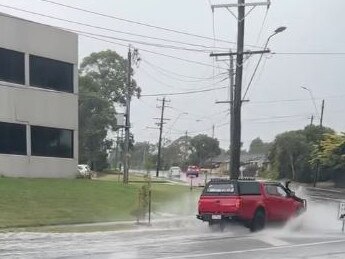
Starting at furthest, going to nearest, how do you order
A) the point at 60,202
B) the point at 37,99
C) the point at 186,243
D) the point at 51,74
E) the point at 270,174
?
1. the point at 270,174
2. the point at 51,74
3. the point at 37,99
4. the point at 60,202
5. the point at 186,243

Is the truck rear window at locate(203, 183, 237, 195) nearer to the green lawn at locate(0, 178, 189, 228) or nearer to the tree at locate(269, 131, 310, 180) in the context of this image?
the green lawn at locate(0, 178, 189, 228)

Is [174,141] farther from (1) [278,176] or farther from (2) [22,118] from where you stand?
(2) [22,118]

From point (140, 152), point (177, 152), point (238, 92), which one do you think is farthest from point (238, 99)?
point (140, 152)

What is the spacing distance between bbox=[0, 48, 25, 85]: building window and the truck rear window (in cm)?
1777

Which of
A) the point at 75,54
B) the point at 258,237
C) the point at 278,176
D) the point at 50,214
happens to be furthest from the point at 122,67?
the point at 258,237

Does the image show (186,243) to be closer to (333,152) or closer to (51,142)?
(51,142)

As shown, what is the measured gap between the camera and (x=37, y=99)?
37.7m

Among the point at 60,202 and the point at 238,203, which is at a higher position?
the point at 238,203

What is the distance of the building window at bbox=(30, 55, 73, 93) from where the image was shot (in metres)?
37.9

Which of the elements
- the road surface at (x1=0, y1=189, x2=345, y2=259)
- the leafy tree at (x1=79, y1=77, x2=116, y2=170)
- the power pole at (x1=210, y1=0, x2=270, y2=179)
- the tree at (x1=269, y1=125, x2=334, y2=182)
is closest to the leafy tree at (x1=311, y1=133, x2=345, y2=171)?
the tree at (x1=269, y1=125, x2=334, y2=182)

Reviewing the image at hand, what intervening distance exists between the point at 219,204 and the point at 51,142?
19.5 m

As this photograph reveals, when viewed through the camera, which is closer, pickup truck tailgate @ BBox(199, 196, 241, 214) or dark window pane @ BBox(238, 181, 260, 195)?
pickup truck tailgate @ BBox(199, 196, 241, 214)

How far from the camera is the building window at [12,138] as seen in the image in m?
35.6

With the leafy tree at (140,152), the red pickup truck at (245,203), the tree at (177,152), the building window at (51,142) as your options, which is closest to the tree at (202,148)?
the tree at (177,152)
